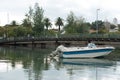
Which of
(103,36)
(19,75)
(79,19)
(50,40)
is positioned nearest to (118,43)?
(103,36)

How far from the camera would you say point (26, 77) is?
35781 mm

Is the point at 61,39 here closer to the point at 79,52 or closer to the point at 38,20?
the point at 38,20

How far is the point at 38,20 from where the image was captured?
158 metres

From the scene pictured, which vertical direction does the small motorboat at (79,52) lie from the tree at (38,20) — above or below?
below

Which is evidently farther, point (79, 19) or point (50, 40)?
point (79, 19)

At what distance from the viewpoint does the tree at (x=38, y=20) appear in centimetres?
15650

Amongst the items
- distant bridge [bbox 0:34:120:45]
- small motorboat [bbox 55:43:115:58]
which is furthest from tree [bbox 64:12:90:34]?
small motorboat [bbox 55:43:115:58]

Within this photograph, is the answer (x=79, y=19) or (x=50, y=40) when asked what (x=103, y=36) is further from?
(x=79, y=19)

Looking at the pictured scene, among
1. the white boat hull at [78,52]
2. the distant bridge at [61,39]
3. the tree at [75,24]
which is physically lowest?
the white boat hull at [78,52]

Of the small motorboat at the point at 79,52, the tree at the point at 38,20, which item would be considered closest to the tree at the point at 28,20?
the tree at the point at 38,20

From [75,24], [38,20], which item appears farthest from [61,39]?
[75,24]

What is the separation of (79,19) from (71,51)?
109076 mm

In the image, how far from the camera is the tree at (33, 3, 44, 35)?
513ft

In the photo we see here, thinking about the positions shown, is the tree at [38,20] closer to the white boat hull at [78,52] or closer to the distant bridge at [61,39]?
the distant bridge at [61,39]
